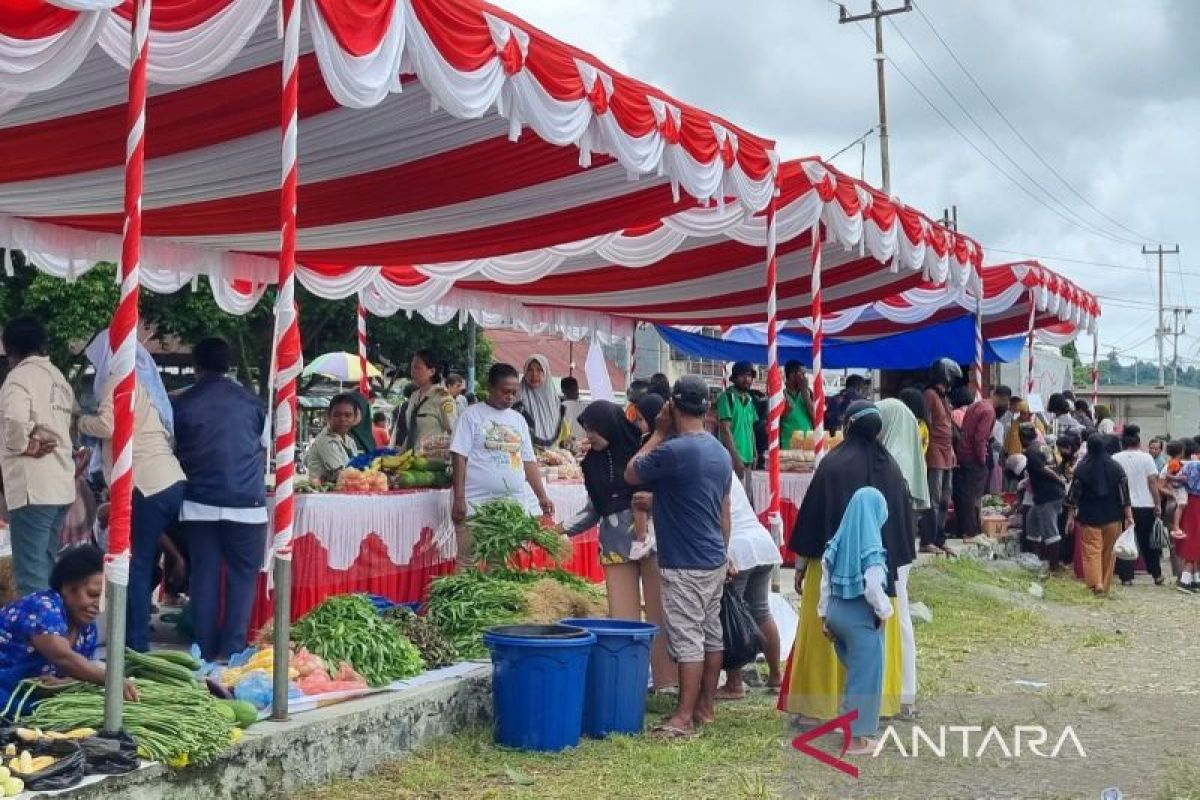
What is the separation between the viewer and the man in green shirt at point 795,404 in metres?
13.2

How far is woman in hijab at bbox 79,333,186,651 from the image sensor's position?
6094mm

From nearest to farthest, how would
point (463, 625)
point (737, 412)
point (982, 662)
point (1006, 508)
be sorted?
point (463, 625) < point (982, 662) < point (737, 412) < point (1006, 508)

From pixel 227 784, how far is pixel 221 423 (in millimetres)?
2347

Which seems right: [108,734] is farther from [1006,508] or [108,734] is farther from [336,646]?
[1006,508]

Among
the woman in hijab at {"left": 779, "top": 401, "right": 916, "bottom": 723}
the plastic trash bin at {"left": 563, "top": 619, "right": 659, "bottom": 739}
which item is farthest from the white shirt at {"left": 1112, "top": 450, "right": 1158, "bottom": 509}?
the plastic trash bin at {"left": 563, "top": 619, "right": 659, "bottom": 739}

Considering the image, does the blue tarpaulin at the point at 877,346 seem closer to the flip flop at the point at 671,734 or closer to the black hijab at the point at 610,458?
the black hijab at the point at 610,458

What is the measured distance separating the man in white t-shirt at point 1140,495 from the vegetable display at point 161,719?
12.0m

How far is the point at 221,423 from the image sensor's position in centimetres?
648

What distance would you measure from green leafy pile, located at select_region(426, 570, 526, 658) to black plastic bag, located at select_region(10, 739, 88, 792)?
9.02 ft

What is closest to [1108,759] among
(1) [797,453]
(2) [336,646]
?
(2) [336,646]

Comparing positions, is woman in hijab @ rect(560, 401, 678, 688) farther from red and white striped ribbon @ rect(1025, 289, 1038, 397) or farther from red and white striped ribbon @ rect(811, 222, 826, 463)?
red and white striped ribbon @ rect(1025, 289, 1038, 397)

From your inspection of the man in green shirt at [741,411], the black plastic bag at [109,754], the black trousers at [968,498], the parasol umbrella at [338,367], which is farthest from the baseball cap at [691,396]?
the parasol umbrella at [338,367]

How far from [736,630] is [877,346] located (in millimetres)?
13353

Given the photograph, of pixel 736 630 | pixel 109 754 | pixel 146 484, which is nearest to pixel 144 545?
pixel 146 484
